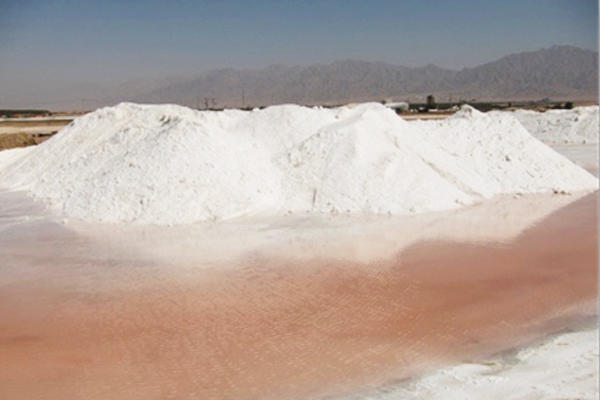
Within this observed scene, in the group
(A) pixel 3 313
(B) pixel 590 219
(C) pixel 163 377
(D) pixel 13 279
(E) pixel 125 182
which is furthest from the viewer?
(E) pixel 125 182

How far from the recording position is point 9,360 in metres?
4.80

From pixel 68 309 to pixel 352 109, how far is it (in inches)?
373

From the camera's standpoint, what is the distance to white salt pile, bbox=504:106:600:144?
24812mm

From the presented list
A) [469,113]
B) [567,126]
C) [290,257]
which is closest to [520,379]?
[290,257]

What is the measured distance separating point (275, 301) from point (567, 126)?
2330 cm

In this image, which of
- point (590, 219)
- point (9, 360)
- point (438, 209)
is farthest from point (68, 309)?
point (590, 219)

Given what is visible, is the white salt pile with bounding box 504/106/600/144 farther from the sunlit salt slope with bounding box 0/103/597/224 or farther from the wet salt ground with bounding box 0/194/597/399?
the wet salt ground with bounding box 0/194/597/399

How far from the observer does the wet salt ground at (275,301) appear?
4465mm

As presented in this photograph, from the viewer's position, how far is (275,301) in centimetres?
606

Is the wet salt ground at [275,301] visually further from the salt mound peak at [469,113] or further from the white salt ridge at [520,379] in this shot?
the salt mound peak at [469,113]

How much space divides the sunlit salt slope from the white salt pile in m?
11.6

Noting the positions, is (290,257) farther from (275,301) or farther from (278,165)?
(278,165)

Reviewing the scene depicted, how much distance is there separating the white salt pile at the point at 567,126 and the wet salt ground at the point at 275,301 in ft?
55.0

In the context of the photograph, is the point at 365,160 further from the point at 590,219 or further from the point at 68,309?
the point at 68,309
